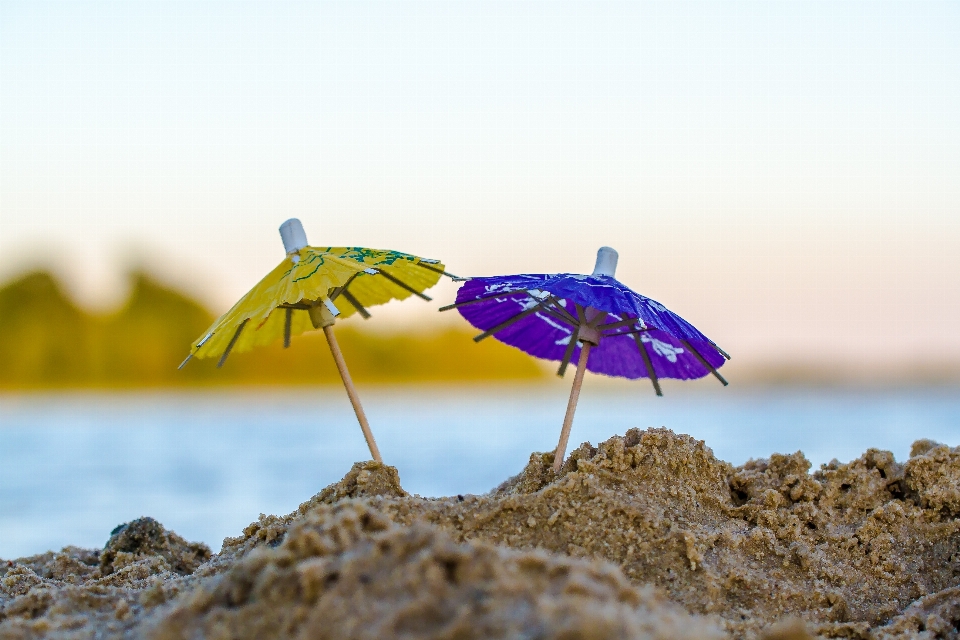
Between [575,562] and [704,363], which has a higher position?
[704,363]

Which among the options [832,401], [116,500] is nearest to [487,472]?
[116,500]

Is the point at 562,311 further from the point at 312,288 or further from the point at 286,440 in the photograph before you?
the point at 286,440

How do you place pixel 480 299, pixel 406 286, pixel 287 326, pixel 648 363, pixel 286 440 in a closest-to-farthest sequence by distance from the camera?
pixel 480 299 → pixel 648 363 → pixel 406 286 → pixel 287 326 → pixel 286 440

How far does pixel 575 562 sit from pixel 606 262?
176cm

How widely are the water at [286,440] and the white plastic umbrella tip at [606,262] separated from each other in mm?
3931

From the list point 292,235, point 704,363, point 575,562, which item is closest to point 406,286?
point 292,235

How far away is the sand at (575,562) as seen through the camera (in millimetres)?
2100

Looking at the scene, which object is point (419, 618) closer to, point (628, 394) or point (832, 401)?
point (832, 401)

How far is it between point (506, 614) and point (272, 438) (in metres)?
14.4

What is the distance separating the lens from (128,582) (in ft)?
11.4

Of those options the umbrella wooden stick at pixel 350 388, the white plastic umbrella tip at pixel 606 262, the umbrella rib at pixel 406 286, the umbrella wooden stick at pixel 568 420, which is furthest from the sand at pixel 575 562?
the umbrella rib at pixel 406 286

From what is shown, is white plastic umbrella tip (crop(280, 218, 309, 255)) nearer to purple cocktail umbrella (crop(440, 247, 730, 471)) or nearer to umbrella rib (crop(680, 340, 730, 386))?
purple cocktail umbrella (crop(440, 247, 730, 471))

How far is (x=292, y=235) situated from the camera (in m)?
4.16

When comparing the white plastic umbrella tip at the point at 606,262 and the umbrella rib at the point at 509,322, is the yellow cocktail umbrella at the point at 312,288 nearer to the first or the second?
the umbrella rib at the point at 509,322
